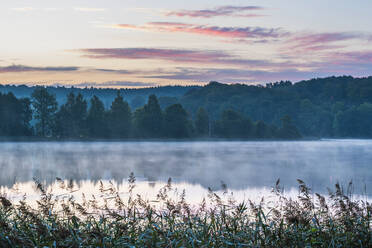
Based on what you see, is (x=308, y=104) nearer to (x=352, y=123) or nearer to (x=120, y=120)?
(x=352, y=123)

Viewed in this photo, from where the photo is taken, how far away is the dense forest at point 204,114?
282 ft

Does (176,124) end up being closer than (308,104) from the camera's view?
Yes

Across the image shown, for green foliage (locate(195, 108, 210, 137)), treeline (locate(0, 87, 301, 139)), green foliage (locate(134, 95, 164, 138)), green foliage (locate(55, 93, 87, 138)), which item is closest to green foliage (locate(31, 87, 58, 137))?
treeline (locate(0, 87, 301, 139))

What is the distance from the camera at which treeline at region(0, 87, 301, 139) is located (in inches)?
3297

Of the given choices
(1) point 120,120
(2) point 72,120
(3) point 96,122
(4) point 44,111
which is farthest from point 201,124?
(4) point 44,111

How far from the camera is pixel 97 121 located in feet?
287

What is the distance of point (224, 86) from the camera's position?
552ft

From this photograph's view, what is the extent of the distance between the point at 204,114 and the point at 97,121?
22124mm

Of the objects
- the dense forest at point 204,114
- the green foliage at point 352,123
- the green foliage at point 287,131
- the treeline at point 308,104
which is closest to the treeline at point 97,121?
the dense forest at point 204,114

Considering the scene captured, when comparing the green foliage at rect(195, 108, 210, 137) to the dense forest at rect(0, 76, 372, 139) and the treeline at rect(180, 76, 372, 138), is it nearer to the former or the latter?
the dense forest at rect(0, 76, 372, 139)

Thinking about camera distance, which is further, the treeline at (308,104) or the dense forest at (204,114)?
the treeline at (308,104)

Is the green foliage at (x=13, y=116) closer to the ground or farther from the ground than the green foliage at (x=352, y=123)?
farther from the ground

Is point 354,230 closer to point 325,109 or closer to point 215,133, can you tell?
point 215,133

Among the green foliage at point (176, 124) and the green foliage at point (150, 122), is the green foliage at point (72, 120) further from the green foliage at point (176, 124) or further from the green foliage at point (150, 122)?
→ the green foliage at point (176, 124)
